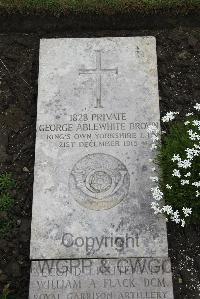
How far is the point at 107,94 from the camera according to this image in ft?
16.6

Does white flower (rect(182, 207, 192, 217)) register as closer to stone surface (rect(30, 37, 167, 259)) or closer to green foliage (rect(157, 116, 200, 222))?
green foliage (rect(157, 116, 200, 222))

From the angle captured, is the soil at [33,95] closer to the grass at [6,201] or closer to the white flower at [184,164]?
the grass at [6,201]

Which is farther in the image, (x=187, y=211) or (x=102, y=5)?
(x=102, y=5)

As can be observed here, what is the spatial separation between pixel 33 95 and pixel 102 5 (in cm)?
129

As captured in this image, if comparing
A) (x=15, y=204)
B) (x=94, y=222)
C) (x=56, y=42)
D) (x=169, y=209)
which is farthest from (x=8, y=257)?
(x=56, y=42)

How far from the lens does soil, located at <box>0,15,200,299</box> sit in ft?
15.3

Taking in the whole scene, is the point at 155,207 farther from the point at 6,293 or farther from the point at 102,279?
the point at 6,293

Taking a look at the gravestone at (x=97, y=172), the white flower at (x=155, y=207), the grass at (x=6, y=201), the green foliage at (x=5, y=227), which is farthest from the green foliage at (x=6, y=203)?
the white flower at (x=155, y=207)

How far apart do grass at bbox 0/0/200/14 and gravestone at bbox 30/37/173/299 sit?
60cm

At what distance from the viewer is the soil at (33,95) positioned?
183 inches

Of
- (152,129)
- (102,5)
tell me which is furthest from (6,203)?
(102,5)

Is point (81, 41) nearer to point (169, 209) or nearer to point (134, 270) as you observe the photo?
point (169, 209)

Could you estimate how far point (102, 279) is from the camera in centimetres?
438

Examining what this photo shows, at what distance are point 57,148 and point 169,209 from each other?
1.19m
